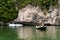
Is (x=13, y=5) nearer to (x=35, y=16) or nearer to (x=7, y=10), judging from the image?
(x=7, y=10)

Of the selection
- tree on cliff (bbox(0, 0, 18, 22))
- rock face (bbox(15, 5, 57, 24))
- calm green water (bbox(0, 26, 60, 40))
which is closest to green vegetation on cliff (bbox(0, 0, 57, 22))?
tree on cliff (bbox(0, 0, 18, 22))

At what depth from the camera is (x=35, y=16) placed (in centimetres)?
4178

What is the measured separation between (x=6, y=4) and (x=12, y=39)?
2404 centimetres

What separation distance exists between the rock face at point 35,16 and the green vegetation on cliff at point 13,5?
50.7 inches

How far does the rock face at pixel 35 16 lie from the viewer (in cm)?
4128

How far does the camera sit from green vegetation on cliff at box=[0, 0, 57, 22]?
43.0m

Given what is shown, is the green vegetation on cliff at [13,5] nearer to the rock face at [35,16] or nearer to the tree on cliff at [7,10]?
the tree on cliff at [7,10]

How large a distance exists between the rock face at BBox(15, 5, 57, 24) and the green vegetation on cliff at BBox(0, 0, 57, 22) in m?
1.29

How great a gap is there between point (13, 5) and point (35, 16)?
17.6ft

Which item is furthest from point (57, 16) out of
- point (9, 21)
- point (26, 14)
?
point (9, 21)

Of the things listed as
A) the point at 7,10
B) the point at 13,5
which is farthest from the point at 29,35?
the point at 13,5

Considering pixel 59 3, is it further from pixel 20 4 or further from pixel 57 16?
pixel 20 4

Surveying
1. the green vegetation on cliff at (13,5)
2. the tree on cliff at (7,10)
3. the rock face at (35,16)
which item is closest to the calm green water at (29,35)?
the rock face at (35,16)

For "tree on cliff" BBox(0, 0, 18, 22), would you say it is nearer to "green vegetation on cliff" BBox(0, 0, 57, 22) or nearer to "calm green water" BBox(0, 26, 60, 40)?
"green vegetation on cliff" BBox(0, 0, 57, 22)
